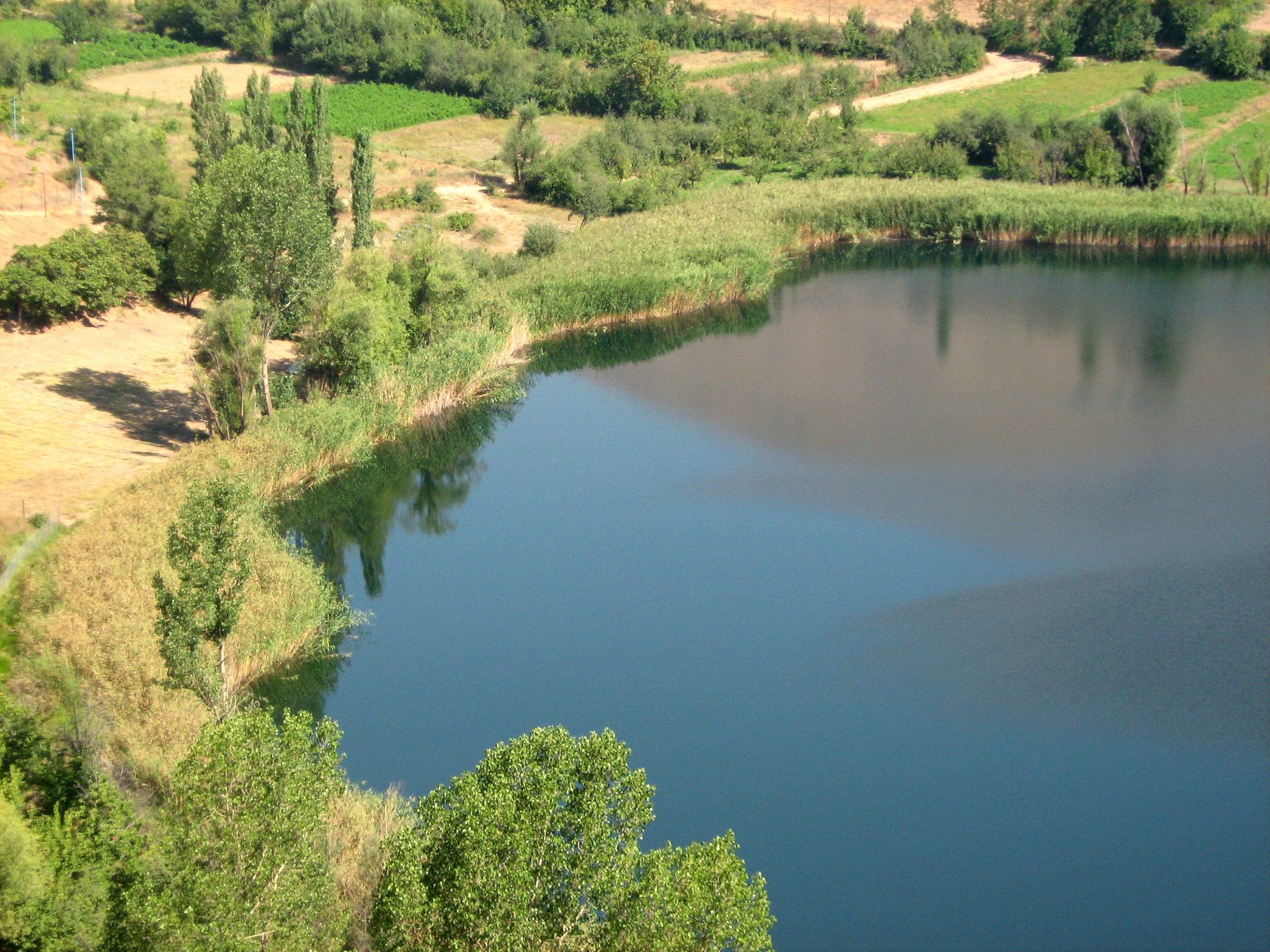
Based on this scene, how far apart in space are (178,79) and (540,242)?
126 feet

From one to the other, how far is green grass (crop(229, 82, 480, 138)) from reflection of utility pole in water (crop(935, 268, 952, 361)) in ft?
104

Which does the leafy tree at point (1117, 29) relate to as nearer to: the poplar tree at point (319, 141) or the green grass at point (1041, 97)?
the green grass at point (1041, 97)

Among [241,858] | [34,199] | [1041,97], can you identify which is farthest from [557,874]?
[1041,97]

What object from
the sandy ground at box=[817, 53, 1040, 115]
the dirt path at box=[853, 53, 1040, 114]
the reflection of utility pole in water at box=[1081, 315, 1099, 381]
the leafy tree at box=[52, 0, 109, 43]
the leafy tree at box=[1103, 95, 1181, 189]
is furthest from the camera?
the leafy tree at box=[52, 0, 109, 43]

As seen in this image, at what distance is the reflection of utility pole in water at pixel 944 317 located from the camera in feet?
135

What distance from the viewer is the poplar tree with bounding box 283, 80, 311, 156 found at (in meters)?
42.5

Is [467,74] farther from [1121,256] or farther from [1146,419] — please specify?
[1146,419]

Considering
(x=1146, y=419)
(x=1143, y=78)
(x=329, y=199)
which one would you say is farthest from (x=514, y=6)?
(x=1146, y=419)

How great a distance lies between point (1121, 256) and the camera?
51281 mm

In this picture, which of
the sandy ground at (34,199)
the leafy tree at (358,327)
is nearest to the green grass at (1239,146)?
the leafy tree at (358,327)

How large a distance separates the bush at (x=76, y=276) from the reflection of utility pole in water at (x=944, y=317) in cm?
2415

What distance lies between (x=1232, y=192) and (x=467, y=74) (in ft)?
134

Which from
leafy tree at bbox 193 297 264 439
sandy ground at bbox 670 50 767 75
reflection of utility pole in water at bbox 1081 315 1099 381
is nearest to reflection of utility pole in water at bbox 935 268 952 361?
reflection of utility pole in water at bbox 1081 315 1099 381

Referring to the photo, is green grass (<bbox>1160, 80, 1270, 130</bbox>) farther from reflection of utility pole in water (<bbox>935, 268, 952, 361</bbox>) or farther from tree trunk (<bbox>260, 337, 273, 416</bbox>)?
tree trunk (<bbox>260, 337, 273, 416</bbox>)
